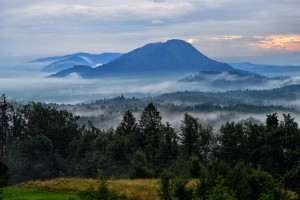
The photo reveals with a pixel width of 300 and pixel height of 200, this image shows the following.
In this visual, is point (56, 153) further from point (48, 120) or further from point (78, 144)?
point (48, 120)

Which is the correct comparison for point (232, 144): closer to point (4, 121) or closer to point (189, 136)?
point (189, 136)

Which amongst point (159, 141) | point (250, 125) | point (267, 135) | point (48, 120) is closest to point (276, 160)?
point (267, 135)

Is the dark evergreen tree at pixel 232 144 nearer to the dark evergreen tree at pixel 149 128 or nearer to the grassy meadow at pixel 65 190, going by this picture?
the dark evergreen tree at pixel 149 128

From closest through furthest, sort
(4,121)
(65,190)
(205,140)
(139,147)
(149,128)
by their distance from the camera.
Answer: (65,190) → (205,140) → (139,147) → (149,128) → (4,121)

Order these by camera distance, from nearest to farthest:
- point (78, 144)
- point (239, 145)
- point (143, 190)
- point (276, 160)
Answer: point (143, 190) → point (276, 160) → point (239, 145) → point (78, 144)

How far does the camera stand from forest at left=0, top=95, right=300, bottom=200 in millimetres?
59156

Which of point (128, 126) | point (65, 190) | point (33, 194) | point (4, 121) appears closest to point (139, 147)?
point (128, 126)

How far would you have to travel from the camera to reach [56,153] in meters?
78.8

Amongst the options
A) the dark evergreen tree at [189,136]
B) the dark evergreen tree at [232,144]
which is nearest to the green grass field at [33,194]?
the dark evergreen tree at [232,144]

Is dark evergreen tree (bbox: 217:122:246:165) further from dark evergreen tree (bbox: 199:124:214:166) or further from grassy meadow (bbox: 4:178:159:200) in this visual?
grassy meadow (bbox: 4:178:159:200)

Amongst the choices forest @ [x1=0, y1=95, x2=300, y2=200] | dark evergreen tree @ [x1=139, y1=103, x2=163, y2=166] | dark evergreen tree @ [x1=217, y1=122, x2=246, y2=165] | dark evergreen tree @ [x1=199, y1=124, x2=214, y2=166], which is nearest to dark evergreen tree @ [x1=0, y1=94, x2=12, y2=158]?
forest @ [x1=0, y1=95, x2=300, y2=200]

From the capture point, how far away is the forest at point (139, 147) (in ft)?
194

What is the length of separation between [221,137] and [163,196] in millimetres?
45648

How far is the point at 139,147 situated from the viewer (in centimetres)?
8312
